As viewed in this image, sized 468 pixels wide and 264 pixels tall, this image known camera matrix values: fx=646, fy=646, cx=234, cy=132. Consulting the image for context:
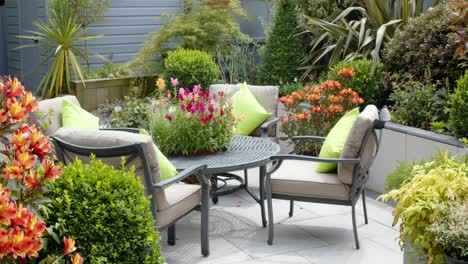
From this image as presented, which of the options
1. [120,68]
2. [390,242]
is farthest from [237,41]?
[390,242]

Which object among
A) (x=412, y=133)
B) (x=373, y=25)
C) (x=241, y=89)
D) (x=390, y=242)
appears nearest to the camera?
(x=390, y=242)

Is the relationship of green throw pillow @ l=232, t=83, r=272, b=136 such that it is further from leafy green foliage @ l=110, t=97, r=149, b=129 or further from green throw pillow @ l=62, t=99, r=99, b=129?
green throw pillow @ l=62, t=99, r=99, b=129

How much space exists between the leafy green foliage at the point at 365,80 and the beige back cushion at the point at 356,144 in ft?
6.64

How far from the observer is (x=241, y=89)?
597 centimetres

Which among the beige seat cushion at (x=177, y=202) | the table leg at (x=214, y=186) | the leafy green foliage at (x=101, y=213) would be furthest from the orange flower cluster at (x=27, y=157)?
the table leg at (x=214, y=186)

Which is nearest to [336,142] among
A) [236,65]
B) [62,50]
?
[236,65]

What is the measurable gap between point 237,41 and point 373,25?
6.63ft

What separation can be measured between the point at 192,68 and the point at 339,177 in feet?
12.3

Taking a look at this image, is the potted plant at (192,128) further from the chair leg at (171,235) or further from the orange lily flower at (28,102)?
the orange lily flower at (28,102)

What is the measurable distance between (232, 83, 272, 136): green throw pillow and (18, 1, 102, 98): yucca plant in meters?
2.81

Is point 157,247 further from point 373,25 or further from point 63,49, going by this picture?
point 63,49

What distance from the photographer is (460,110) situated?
501 cm

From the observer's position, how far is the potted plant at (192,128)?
4.62m

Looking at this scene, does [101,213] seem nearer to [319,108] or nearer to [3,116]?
[3,116]
